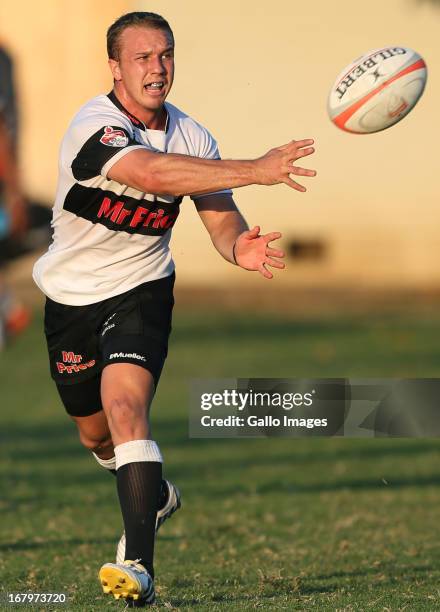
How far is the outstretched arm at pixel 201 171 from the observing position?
18.5 feet

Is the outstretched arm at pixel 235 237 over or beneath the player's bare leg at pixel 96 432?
over

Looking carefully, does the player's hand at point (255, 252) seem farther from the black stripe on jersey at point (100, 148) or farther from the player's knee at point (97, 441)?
the player's knee at point (97, 441)

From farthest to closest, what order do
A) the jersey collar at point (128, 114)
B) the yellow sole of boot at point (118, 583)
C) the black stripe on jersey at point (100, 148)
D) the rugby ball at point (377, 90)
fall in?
the rugby ball at point (377, 90)
the jersey collar at point (128, 114)
the black stripe on jersey at point (100, 148)
the yellow sole of boot at point (118, 583)

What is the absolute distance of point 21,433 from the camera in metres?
14.7

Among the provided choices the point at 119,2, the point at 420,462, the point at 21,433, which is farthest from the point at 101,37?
the point at 420,462

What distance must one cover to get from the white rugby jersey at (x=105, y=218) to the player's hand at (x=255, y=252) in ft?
1.24

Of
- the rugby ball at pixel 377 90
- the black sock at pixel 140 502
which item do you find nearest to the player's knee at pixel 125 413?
the black sock at pixel 140 502

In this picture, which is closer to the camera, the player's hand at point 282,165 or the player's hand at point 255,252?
the player's hand at point 282,165

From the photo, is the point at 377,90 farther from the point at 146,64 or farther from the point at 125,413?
the point at 125,413

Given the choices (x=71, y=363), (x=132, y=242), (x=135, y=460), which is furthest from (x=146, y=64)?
(x=135, y=460)

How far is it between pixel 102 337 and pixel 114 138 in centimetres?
98

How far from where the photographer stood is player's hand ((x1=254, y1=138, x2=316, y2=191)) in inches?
222

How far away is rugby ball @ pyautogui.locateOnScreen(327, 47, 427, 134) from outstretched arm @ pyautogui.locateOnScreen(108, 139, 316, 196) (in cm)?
110

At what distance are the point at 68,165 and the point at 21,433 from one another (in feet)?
29.4
